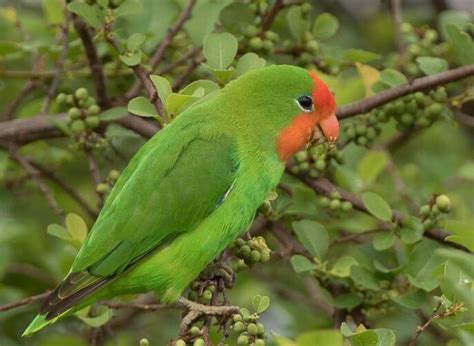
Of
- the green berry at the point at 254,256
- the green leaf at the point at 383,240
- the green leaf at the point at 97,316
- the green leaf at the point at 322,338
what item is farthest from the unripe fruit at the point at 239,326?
the green leaf at the point at 383,240

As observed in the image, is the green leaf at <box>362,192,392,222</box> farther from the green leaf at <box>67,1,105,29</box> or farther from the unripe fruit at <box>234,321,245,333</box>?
the green leaf at <box>67,1,105,29</box>

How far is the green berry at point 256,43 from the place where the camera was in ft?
10.7

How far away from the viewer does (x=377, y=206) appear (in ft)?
10.1

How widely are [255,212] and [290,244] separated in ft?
1.35

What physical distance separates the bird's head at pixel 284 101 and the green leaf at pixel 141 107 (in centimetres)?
27

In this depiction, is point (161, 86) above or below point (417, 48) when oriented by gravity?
above

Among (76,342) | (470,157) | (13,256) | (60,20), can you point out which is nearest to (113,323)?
(76,342)

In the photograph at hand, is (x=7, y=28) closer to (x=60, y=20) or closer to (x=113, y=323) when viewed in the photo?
(x=60, y=20)

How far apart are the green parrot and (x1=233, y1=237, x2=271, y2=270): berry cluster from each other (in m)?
0.04

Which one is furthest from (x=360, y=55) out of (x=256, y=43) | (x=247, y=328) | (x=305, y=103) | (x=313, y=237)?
(x=247, y=328)

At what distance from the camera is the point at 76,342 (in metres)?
3.67

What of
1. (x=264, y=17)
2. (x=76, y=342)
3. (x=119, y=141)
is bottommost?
(x=76, y=342)

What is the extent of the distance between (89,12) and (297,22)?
780 millimetres

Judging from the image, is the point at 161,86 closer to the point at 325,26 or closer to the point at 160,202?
the point at 160,202
